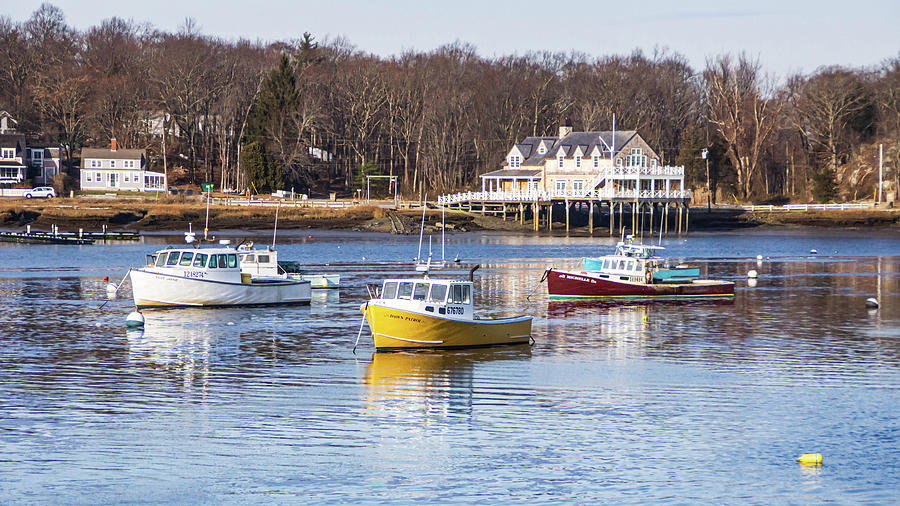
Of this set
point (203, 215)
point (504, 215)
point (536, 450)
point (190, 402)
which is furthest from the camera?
point (504, 215)

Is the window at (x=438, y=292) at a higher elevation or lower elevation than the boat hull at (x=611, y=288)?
higher

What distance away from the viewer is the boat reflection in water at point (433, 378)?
28.1 meters

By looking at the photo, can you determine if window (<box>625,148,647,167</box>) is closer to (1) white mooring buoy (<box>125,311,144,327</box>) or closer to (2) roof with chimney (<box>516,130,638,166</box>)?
(2) roof with chimney (<box>516,130,638,166</box>)

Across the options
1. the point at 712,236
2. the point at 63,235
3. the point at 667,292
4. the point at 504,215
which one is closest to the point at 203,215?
the point at 63,235

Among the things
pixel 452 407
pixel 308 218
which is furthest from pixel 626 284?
pixel 308 218

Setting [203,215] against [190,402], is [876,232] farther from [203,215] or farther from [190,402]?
[190,402]

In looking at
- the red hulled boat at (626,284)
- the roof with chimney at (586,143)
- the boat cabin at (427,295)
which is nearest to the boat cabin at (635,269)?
the red hulled boat at (626,284)

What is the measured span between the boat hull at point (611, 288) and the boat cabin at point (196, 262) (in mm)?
15501

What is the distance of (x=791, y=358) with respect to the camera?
35969 millimetres

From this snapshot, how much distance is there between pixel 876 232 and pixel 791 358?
90.3 m

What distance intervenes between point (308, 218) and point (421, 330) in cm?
8393

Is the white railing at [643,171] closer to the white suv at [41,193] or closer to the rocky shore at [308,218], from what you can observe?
the rocky shore at [308,218]

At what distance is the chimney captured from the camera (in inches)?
5103

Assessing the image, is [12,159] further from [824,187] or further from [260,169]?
[824,187]
